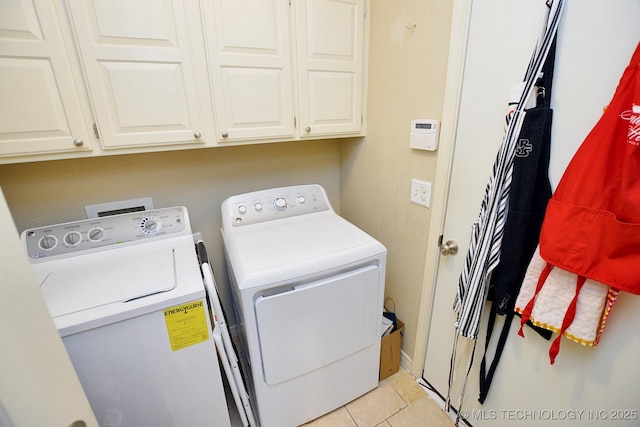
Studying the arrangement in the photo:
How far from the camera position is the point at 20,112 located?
1063 millimetres

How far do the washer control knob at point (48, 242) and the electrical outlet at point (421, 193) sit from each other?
1.71 m

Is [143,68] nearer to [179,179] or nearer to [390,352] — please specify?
[179,179]

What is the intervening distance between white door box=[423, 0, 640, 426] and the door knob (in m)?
0.02

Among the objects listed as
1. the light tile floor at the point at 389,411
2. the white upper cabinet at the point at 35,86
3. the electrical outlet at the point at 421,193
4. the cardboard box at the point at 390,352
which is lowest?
the light tile floor at the point at 389,411

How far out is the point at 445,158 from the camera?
1.30 metres

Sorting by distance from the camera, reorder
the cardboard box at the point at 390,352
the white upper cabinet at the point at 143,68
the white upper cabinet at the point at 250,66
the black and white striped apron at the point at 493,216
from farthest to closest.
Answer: the cardboard box at the point at 390,352 → the white upper cabinet at the point at 250,66 → the white upper cabinet at the point at 143,68 → the black and white striped apron at the point at 493,216

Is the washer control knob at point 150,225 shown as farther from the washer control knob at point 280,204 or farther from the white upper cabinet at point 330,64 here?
the white upper cabinet at point 330,64

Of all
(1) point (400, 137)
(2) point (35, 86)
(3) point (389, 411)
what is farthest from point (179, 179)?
(3) point (389, 411)

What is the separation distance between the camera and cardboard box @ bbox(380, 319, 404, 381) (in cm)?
168

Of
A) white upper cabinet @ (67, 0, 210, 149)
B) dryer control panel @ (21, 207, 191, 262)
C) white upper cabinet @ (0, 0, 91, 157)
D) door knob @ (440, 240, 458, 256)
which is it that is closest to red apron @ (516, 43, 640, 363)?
door knob @ (440, 240, 458, 256)

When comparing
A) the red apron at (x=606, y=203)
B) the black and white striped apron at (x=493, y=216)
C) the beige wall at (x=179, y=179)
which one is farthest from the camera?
the beige wall at (x=179, y=179)

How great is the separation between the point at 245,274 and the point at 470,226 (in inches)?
38.8

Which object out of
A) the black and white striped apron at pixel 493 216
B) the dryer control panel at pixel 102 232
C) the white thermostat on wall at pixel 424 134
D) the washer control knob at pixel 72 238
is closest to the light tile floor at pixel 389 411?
the black and white striped apron at pixel 493 216

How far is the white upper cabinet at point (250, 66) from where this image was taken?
1.29 metres
